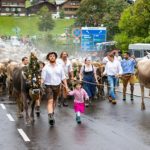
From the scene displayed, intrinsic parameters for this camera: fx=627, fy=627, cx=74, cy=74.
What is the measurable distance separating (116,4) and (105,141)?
204ft

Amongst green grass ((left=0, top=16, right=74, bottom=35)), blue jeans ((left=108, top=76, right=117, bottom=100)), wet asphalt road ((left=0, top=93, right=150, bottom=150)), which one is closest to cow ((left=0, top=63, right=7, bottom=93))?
blue jeans ((left=108, top=76, right=117, bottom=100))

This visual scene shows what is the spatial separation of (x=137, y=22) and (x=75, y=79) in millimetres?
31549

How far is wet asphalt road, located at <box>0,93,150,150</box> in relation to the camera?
12.6m

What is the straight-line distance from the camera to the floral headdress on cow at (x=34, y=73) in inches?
619

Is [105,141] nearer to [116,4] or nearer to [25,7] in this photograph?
[116,4]

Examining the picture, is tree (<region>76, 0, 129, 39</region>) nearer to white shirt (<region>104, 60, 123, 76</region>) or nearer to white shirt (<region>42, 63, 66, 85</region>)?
white shirt (<region>104, 60, 123, 76</region>)

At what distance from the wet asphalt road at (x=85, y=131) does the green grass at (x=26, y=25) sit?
109967 mm

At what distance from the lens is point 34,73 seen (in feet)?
52.1

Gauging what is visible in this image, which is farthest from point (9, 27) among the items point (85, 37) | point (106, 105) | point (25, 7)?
point (106, 105)

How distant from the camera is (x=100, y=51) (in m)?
57.9

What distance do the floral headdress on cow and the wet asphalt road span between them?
102 cm

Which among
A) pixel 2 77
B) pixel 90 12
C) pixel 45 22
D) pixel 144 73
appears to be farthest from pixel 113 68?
pixel 45 22

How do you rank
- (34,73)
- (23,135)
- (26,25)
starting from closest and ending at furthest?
(23,135), (34,73), (26,25)

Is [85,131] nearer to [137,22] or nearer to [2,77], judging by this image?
[2,77]
